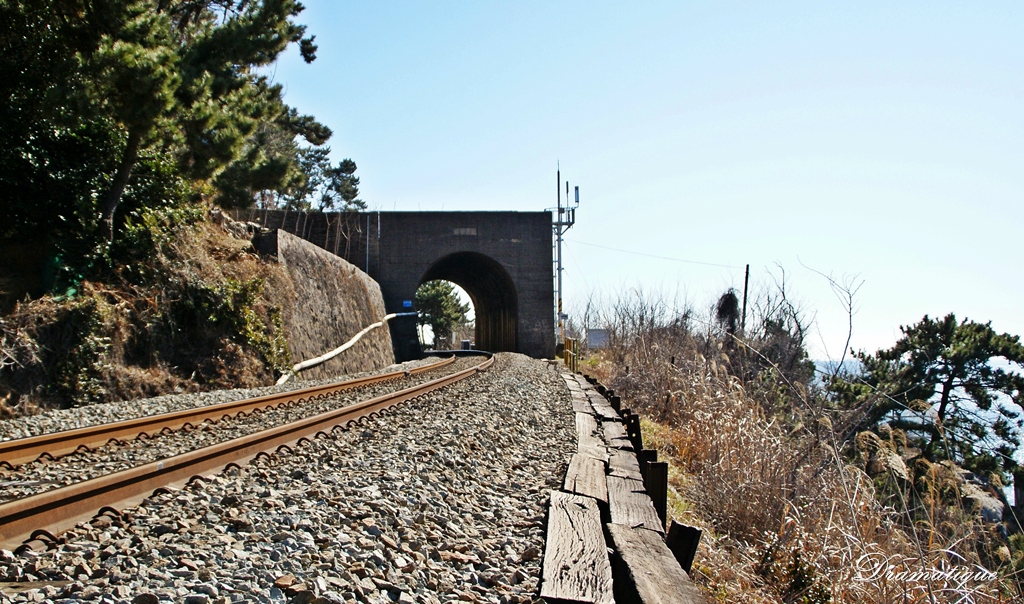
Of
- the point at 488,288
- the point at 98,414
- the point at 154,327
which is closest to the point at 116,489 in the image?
the point at 98,414

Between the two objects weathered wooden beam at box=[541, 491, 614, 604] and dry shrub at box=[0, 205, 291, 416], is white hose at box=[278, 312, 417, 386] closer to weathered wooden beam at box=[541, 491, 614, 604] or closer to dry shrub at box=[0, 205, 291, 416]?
dry shrub at box=[0, 205, 291, 416]

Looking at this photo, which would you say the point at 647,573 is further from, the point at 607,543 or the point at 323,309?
the point at 323,309

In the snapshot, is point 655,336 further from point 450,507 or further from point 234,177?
point 450,507

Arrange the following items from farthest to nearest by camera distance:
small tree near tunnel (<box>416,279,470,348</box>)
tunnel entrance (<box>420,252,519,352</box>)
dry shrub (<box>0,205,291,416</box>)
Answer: small tree near tunnel (<box>416,279,470,348</box>), tunnel entrance (<box>420,252,519,352</box>), dry shrub (<box>0,205,291,416</box>)

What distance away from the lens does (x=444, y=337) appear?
59438 mm

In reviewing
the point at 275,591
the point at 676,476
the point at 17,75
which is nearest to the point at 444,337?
the point at 17,75

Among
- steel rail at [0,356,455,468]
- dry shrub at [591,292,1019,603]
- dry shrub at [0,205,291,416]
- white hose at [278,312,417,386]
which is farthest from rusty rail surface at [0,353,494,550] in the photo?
white hose at [278,312,417,386]

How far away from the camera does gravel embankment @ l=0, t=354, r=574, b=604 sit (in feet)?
7.36

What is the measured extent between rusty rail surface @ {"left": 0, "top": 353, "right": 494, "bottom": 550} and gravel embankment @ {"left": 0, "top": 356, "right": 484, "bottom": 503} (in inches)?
16.5

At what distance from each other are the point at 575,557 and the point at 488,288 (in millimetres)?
34053

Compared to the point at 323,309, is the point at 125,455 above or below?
below

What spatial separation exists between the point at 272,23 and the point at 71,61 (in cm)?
427

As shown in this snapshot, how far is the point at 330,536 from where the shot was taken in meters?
2.75

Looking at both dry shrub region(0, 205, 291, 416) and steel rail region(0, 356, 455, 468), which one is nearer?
steel rail region(0, 356, 455, 468)
